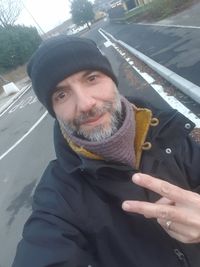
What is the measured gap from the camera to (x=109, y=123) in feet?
6.73

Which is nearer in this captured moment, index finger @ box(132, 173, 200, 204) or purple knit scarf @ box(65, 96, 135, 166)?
index finger @ box(132, 173, 200, 204)

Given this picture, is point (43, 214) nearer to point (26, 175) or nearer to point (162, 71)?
point (26, 175)

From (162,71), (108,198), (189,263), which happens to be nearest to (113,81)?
(108,198)

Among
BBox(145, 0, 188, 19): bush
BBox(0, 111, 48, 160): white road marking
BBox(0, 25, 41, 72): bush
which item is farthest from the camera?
BBox(0, 25, 41, 72): bush

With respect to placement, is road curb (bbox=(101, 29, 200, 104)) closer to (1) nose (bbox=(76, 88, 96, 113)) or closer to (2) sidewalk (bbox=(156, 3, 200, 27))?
(1) nose (bbox=(76, 88, 96, 113))

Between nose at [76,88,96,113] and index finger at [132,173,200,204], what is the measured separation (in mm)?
614

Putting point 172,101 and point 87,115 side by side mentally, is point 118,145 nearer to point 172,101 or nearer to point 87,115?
point 87,115

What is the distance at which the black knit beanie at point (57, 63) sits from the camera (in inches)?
82.1

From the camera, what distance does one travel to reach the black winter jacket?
171 centimetres

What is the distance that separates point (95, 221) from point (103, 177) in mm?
222

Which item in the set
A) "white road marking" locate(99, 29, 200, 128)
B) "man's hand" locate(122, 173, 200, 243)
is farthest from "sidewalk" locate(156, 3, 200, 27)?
"man's hand" locate(122, 173, 200, 243)

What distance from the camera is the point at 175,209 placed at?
1.47m

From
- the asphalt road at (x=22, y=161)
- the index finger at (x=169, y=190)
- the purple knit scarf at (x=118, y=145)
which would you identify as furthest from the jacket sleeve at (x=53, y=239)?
the asphalt road at (x=22, y=161)

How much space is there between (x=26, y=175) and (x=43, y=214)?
6152mm
